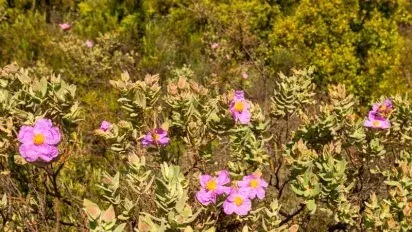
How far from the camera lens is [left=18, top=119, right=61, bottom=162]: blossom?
1.50 metres

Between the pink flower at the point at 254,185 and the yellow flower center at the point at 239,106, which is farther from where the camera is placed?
the yellow flower center at the point at 239,106

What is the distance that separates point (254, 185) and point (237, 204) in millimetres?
147

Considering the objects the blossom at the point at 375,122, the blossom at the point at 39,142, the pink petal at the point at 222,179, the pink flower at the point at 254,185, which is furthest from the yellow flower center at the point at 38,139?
the blossom at the point at 375,122

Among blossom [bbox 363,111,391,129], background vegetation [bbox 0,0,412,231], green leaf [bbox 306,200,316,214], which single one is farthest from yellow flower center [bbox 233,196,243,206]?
background vegetation [bbox 0,0,412,231]

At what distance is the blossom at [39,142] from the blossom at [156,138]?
0.42 meters

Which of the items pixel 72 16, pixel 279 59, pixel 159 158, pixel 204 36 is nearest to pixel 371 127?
pixel 159 158

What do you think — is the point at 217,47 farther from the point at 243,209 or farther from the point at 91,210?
the point at 91,210

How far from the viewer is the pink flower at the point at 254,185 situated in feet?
5.64

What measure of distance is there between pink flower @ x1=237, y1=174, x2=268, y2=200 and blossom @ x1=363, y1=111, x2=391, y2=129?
640 millimetres

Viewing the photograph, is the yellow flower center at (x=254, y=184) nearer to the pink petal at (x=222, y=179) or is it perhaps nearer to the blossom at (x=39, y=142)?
the pink petal at (x=222, y=179)

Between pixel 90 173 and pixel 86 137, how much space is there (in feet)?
2.10

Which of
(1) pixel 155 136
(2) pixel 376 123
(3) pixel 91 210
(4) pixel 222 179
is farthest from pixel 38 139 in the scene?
(2) pixel 376 123

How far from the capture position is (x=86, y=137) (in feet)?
13.8

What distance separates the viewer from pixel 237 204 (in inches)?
64.2
